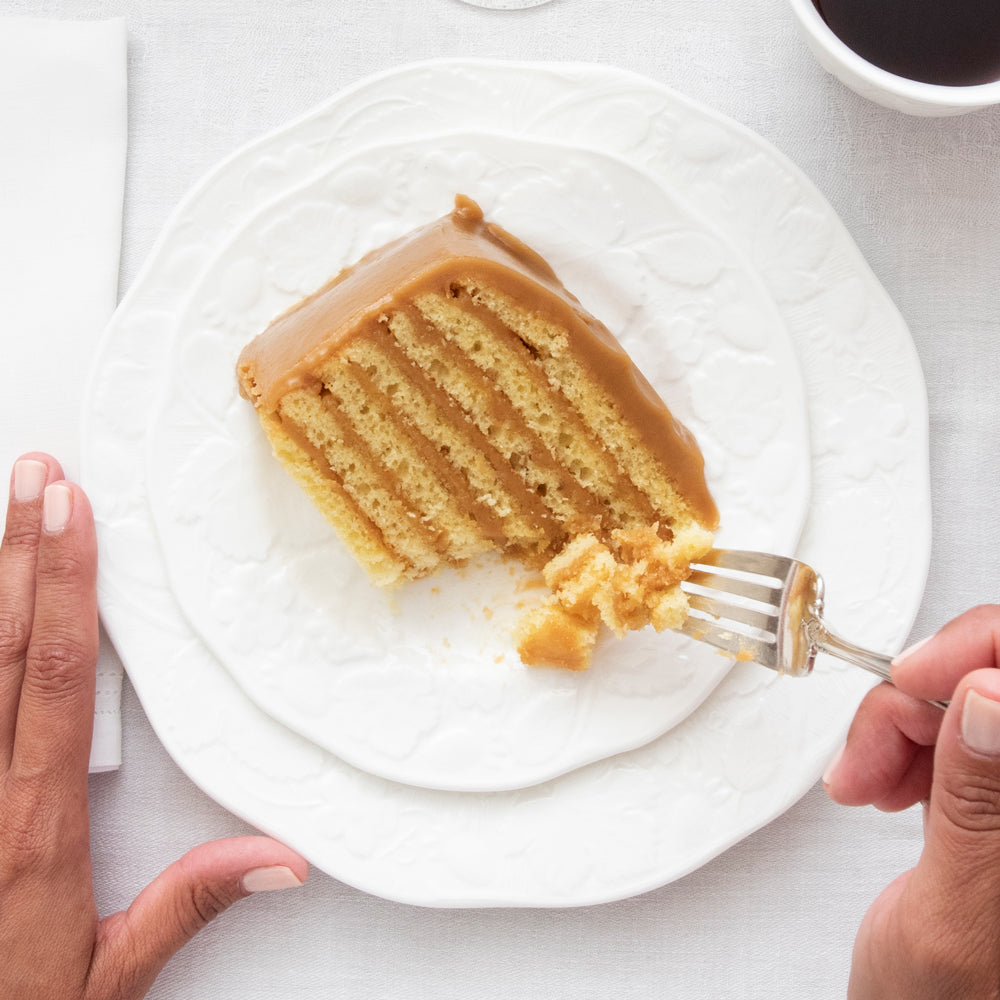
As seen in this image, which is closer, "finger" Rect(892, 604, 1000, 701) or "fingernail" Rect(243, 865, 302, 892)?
"finger" Rect(892, 604, 1000, 701)

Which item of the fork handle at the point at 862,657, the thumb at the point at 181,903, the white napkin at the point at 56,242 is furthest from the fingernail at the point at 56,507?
the fork handle at the point at 862,657

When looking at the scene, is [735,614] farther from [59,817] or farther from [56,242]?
[56,242]

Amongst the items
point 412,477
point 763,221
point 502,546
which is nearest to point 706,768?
point 502,546

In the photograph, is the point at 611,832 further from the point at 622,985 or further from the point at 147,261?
the point at 147,261

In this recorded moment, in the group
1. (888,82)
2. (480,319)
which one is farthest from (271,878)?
(888,82)

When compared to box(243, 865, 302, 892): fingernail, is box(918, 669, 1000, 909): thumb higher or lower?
higher

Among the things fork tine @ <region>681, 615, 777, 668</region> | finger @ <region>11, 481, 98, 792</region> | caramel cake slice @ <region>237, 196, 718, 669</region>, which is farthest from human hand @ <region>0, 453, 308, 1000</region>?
fork tine @ <region>681, 615, 777, 668</region>

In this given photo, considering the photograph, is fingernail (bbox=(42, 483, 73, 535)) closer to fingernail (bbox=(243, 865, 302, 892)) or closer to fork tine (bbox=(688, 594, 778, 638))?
fingernail (bbox=(243, 865, 302, 892))
